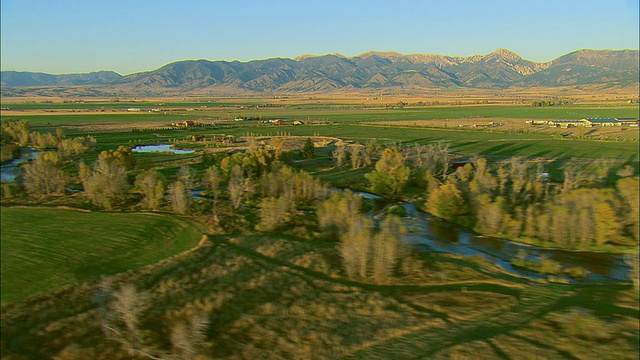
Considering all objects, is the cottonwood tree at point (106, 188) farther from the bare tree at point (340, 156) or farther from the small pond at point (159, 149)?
the small pond at point (159, 149)

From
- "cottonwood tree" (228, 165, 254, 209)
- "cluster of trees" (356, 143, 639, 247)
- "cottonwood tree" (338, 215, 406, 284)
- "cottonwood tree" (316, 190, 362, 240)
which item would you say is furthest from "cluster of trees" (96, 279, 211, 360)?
"cluster of trees" (356, 143, 639, 247)

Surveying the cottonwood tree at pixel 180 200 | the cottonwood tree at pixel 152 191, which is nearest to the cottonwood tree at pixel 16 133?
the cottonwood tree at pixel 152 191

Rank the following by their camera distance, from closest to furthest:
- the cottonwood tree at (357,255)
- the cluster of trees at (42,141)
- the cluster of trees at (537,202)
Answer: the cottonwood tree at (357,255) → the cluster of trees at (537,202) → the cluster of trees at (42,141)

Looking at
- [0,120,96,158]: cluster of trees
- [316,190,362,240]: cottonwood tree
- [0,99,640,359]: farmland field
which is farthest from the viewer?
[0,120,96,158]: cluster of trees

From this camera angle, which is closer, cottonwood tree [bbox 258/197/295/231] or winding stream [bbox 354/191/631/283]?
winding stream [bbox 354/191/631/283]

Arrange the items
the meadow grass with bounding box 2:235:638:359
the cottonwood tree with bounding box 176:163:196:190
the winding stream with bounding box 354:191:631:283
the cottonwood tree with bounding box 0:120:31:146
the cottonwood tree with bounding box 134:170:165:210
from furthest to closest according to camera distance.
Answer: the cottonwood tree with bounding box 0:120:31:146 < the cottonwood tree with bounding box 176:163:196:190 < the cottonwood tree with bounding box 134:170:165:210 < the winding stream with bounding box 354:191:631:283 < the meadow grass with bounding box 2:235:638:359

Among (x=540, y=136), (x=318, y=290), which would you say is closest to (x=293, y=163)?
(x=318, y=290)

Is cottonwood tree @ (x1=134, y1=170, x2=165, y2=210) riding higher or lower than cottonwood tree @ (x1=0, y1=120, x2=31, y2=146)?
lower

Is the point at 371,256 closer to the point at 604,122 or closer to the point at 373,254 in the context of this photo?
the point at 373,254

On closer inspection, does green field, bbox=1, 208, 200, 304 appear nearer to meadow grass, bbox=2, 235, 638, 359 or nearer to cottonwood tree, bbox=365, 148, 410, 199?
meadow grass, bbox=2, 235, 638, 359
